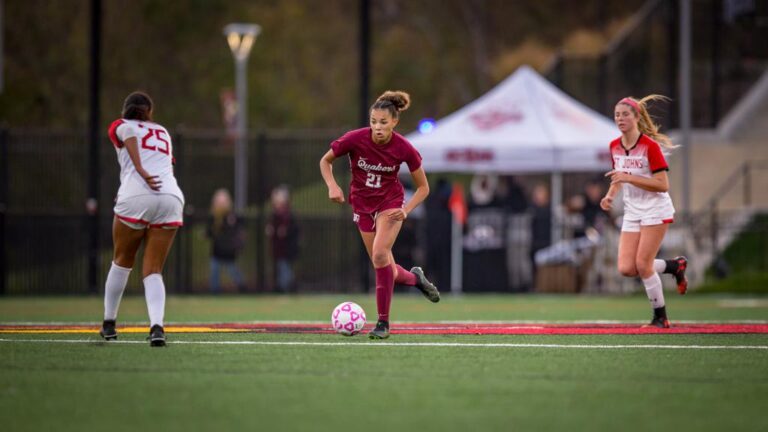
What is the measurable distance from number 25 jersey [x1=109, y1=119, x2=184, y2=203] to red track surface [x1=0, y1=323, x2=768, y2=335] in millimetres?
2156

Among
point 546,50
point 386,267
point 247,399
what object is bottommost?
point 247,399

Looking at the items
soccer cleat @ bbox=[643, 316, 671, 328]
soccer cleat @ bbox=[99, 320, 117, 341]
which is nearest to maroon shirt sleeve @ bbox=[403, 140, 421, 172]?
soccer cleat @ bbox=[99, 320, 117, 341]

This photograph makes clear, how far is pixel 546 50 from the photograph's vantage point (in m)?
48.1

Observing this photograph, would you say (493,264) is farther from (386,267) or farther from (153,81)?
(153,81)

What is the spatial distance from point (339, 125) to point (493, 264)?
66.9 ft

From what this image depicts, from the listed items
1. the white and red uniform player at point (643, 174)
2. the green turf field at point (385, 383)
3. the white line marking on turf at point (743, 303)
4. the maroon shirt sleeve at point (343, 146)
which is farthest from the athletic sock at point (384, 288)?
the white line marking on turf at point (743, 303)

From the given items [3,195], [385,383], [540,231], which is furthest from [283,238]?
[385,383]

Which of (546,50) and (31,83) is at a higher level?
(546,50)

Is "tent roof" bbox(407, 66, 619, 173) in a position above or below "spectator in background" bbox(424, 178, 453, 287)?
above

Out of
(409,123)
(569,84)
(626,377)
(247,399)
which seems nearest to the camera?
(247,399)

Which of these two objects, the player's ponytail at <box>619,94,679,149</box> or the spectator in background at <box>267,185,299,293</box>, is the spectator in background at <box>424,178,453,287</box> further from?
the player's ponytail at <box>619,94,679,149</box>

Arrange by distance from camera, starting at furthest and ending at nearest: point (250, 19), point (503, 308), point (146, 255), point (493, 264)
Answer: point (250, 19) < point (493, 264) < point (503, 308) < point (146, 255)

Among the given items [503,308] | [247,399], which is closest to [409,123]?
[503,308]

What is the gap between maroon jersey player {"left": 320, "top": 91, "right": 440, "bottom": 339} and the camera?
10672mm
